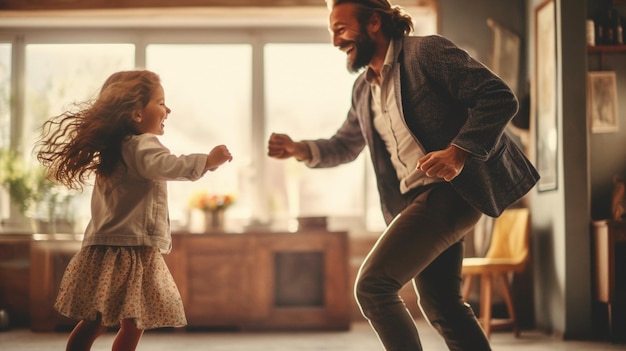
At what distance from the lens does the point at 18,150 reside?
599 centimetres

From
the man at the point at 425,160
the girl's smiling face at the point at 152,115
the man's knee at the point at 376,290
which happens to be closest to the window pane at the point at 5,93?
the girl's smiling face at the point at 152,115

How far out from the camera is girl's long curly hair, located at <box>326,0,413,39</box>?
2.26 m

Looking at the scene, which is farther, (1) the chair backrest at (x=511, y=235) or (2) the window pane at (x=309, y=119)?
(2) the window pane at (x=309, y=119)

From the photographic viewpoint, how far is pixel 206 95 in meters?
6.10

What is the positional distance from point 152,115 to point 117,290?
1.84 feet

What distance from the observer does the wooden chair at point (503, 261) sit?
4.52 meters

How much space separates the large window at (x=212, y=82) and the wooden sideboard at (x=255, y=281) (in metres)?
0.82

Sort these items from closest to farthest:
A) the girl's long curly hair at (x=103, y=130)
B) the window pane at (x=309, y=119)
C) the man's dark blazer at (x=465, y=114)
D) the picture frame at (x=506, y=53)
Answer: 1. the man's dark blazer at (x=465, y=114)
2. the girl's long curly hair at (x=103, y=130)
3. the picture frame at (x=506, y=53)
4. the window pane at (x=309, y=119)

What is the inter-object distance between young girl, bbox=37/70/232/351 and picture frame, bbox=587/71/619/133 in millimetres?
3240

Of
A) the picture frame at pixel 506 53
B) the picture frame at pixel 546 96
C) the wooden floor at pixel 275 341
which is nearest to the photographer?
the wooden floor at pixel 275 341

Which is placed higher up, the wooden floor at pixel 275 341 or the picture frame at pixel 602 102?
A: the picture frame at pixel 602 102

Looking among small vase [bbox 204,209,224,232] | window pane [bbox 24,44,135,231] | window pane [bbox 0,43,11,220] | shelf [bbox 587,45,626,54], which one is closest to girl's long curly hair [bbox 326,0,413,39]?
shelf [bbox 587,45,626,54]

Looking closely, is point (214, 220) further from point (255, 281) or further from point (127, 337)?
point (127, 337)

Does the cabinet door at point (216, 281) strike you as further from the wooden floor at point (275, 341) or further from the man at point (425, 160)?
the man at point (425, 160)
